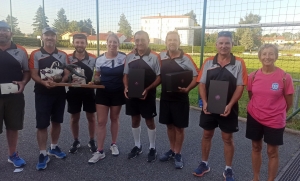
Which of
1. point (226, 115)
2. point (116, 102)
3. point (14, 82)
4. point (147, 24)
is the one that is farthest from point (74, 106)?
point (147, 24)

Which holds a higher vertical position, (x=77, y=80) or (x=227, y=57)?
(x=227, y=57)

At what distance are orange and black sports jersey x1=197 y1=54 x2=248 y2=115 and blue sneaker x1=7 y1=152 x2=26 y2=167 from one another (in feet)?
9.51

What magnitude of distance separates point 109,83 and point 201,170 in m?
1.85

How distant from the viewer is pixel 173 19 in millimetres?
8078

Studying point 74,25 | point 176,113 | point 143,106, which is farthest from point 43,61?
point 74,25

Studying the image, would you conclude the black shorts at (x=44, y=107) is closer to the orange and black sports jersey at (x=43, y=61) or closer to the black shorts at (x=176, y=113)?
the orange and black sports jersey at (x=43, y=61)

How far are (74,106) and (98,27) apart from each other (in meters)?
5.58

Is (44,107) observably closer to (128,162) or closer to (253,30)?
(128,162)

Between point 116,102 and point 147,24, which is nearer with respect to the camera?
point 116,102

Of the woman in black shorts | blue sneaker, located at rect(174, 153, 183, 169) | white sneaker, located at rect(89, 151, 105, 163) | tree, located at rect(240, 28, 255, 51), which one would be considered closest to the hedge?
tree, located at rect(240, 28, 255, 51)

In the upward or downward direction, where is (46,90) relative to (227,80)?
downward

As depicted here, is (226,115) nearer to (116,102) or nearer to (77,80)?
(116,102)

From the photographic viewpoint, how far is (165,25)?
8094 mm

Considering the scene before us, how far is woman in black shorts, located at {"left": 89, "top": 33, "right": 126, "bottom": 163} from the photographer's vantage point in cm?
395
